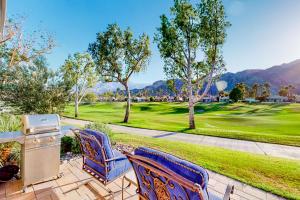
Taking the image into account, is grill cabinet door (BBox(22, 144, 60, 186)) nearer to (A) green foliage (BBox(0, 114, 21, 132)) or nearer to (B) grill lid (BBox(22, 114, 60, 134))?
(B) grill lid (BBox(22, 114, 60, 134))

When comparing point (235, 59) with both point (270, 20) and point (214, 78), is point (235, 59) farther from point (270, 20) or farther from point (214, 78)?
point (270, 20)

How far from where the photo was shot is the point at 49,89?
7094mm

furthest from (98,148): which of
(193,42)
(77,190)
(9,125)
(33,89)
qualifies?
(193,42)

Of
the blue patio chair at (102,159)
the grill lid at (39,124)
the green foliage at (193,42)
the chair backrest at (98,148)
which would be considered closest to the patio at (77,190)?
the blue patio chair at (102,159)

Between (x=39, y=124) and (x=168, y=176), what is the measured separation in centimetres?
287

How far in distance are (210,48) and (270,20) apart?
4000 millimetres

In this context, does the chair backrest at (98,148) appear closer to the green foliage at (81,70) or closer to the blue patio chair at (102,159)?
the blue patio chair at (102,159)

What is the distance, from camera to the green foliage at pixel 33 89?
6.64 meters

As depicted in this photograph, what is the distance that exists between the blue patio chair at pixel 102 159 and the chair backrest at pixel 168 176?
2.79 feet

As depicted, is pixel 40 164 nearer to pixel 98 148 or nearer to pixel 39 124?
pixel 39 124

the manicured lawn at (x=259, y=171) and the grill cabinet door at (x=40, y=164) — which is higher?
the grill cabinet door at (x=40, y=164)

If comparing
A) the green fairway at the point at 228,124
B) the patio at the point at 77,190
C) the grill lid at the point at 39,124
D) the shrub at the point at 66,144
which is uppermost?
the grill lid at the point at 39,124

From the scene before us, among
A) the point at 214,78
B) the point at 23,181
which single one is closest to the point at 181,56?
the point at 214,78

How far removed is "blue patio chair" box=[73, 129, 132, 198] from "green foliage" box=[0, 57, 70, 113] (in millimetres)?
4822
